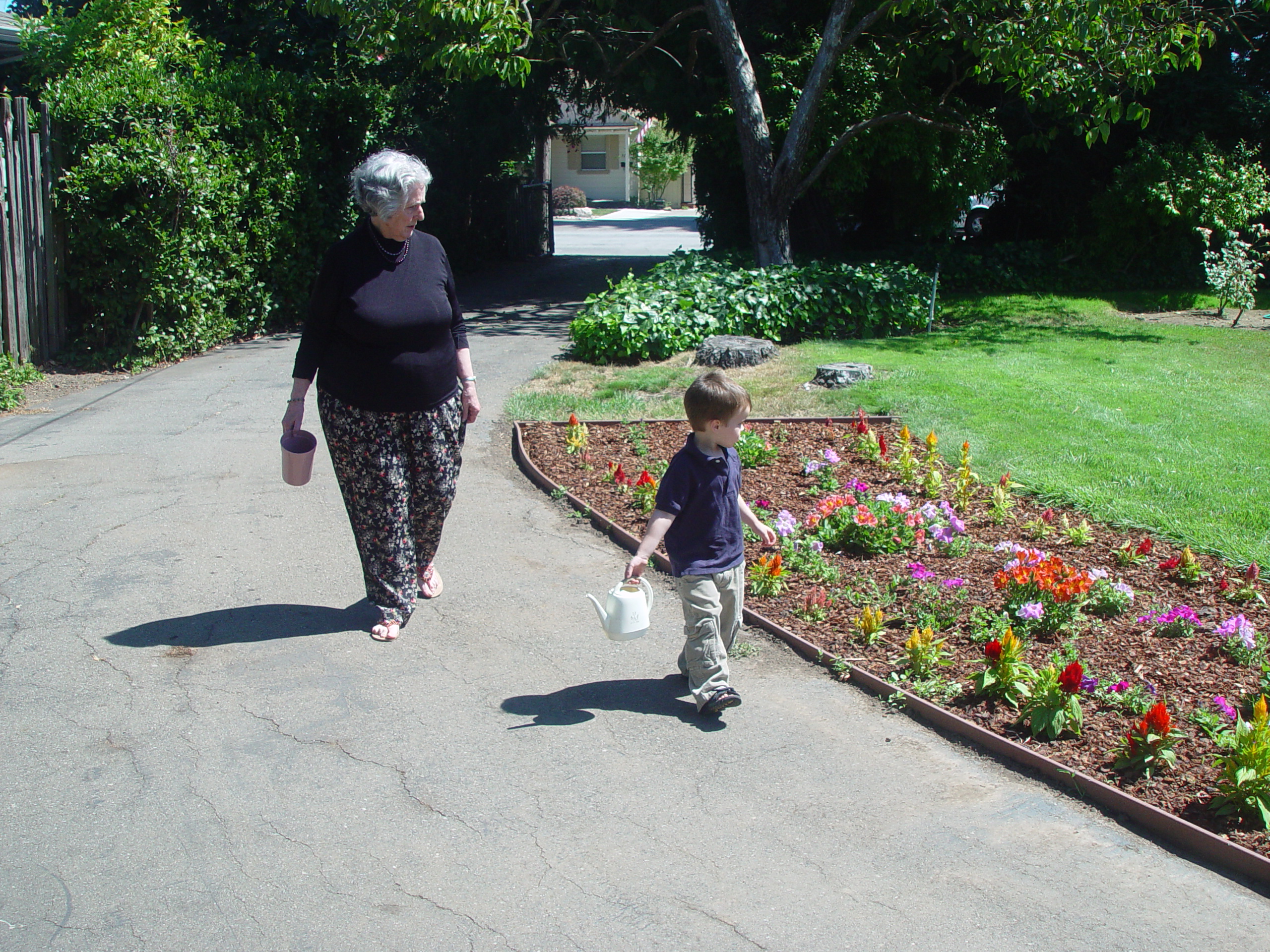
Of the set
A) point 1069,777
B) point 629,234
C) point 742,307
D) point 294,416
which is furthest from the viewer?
point 629,234

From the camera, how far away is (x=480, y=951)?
2580 mm

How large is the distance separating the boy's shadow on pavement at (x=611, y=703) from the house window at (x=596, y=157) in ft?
167

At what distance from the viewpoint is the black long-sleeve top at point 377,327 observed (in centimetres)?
398

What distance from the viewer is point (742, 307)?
11320mm

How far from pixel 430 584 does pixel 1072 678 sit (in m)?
2.70

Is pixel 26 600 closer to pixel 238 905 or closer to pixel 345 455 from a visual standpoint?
pixel 345 455

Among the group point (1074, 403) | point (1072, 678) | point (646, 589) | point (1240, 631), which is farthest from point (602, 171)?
point (1072, 678)

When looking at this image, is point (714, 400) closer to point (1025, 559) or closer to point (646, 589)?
point (646, 589)

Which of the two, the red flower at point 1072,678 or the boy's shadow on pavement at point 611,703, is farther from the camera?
the boy's shadow on pavement at point 611,703

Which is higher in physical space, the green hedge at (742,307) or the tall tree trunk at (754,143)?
the tall tree trunk at (754,143)

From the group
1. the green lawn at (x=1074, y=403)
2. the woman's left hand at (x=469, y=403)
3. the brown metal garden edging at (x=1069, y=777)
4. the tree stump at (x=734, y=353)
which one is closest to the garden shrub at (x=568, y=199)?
the green lawn at (x=1074, y=403)

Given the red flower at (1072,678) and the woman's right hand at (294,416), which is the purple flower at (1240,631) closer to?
the red flower at (1072,678)

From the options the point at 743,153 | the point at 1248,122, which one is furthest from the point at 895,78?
the point at 1248,122

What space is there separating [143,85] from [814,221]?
36.6 ft
